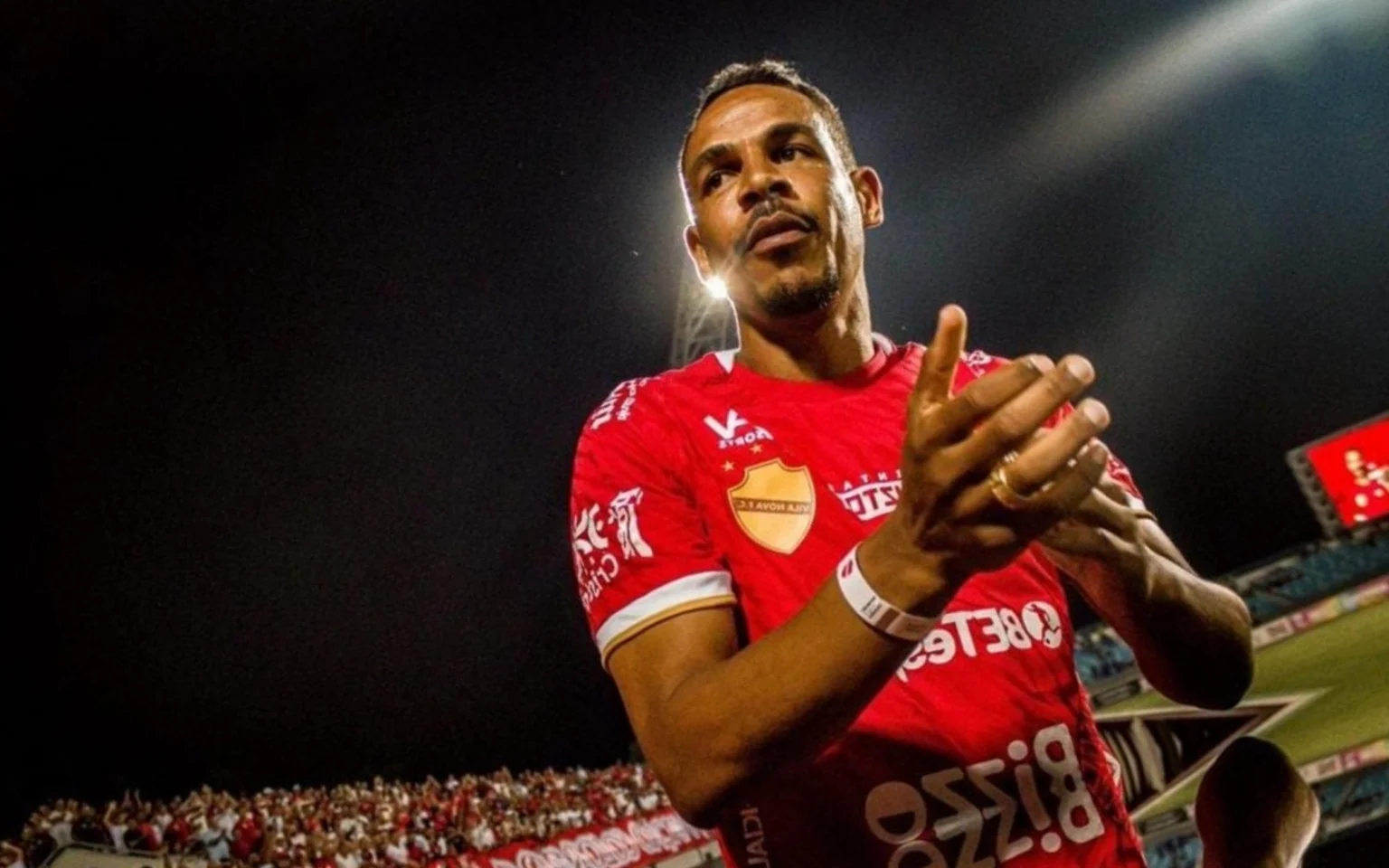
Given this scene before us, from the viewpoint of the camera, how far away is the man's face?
6.29 ft

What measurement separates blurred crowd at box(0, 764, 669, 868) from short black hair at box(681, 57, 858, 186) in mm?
8648

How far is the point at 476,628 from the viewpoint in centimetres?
1883

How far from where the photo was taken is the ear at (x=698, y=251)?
7.05 feet

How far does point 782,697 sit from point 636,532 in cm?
52

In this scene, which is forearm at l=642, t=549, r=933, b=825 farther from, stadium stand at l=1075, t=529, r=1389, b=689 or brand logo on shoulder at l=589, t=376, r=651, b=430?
stadium stand at l=1075, t=529, r=1389, b=689

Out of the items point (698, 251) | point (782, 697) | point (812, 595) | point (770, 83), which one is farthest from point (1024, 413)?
point (770, 83)

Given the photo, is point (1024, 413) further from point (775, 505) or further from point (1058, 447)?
point (775, 505)

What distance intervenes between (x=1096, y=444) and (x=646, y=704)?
751 mm

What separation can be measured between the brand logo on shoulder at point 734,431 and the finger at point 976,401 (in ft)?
2.63

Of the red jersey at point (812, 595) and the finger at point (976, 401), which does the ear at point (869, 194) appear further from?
the finger at point (976, 401)

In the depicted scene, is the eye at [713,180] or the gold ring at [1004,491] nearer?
the gold ring at [1004,491]

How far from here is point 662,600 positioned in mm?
1385

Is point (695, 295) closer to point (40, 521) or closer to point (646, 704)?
point (40, 521)

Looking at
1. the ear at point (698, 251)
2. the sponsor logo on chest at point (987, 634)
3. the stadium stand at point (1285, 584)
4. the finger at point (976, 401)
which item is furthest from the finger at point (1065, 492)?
the stadium stand at point (1285, 584)
